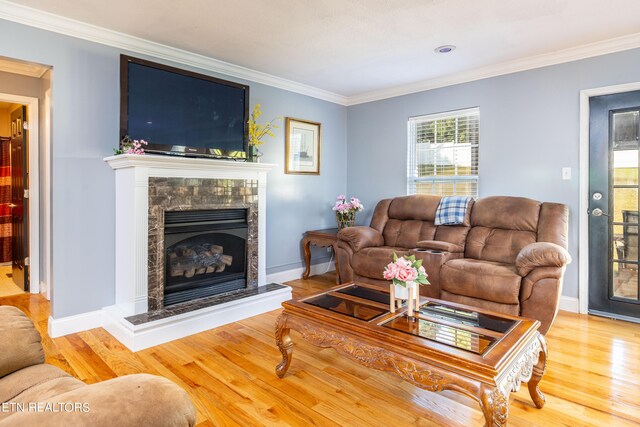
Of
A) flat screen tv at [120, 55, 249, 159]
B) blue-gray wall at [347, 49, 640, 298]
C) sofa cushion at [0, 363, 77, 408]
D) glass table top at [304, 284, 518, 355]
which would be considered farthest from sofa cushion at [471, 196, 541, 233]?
sofa cushion at [0, 363, 77, 408]

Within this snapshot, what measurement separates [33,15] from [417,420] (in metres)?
3.57

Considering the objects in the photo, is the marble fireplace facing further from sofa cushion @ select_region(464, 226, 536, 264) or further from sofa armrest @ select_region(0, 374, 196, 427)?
sofa armrest @ select_region(0, 374, 196, 427)

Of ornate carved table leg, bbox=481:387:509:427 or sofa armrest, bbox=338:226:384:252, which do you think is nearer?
ornate carved table leg, bbox=481:387:509:427

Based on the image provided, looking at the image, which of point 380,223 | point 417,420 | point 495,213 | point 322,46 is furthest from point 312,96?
point 417,420

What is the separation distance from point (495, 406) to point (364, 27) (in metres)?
2.68

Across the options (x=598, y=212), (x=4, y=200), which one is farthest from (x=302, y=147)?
(x=4, y=200)

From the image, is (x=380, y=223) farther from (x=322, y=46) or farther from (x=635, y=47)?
(x=635, y=47)

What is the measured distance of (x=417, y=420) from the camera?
6.01 ft

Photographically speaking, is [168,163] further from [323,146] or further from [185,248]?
[323,146]

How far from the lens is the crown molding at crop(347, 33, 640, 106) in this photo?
319cm

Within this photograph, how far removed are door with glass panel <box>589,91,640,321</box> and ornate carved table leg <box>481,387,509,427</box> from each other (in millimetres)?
2627

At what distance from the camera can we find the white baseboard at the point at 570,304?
3459mm

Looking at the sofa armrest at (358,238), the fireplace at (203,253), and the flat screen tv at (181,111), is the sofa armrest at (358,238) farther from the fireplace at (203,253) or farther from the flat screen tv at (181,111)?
the flat screen tv at (181,111)

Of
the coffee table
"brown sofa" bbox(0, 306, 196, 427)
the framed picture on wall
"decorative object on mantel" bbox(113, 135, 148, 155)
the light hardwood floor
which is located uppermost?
the framed picture on wall
